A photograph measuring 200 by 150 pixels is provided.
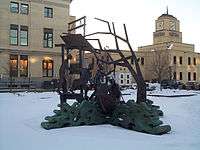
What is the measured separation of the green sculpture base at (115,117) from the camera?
10269 millimetres

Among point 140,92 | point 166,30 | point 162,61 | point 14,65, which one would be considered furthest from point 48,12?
point 166,30

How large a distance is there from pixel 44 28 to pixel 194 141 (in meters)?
38.3

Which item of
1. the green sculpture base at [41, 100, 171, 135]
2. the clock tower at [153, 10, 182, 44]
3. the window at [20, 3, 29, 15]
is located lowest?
the green sculpture base at [41, 100, 171, 135]

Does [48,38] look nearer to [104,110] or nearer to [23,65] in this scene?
[23,65]

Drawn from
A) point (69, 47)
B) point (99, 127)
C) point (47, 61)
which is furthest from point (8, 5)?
point (99, 127)

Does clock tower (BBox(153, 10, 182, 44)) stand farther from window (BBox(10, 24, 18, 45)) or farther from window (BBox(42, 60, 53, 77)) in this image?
window (BBox(10, 24, 18, 45))

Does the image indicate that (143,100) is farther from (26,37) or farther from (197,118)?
(26,37)

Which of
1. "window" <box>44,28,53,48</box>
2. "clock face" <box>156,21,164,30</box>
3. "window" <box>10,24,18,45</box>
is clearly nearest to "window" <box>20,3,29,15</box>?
"window" <box>10,24,18,45</box>

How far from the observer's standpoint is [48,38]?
46.2 meters

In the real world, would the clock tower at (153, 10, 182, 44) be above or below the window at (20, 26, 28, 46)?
above

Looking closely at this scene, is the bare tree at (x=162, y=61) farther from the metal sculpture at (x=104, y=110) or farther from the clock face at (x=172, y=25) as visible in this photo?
the metal sculpture at (x=104, y=110)

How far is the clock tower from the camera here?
273ft

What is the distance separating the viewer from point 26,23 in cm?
4388

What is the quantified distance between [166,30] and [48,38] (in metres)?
42.5
